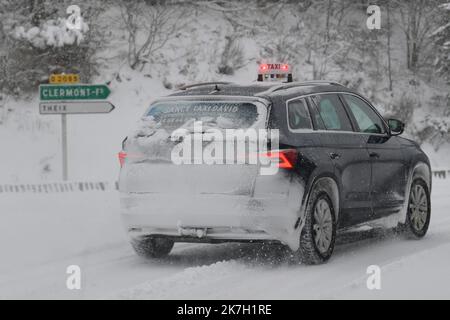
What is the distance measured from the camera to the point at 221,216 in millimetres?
7707

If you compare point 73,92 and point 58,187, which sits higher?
point 73,92

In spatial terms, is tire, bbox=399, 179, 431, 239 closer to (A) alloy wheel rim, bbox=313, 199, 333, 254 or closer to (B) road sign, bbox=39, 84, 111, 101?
(A) alloy wheel rim, bbox=313, 199, 333, 254

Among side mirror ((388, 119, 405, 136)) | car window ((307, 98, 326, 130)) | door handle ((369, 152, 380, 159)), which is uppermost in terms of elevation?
car window ((307, 98, 326, 130))

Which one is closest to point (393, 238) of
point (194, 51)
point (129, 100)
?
point (129, 100)

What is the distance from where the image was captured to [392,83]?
106 ft

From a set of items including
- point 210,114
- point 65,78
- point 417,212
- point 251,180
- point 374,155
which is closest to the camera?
point 251,180

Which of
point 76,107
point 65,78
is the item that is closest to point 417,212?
point 76,107

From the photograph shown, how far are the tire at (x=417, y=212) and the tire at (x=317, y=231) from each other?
72.7 inches

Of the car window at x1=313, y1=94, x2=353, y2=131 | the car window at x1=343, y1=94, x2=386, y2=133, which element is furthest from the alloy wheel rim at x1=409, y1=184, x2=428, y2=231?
the car window at x1=313, y1=94, x2=353, y2=131

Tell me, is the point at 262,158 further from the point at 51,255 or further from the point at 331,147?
the point at 51,255

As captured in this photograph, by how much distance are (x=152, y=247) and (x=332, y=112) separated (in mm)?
2173

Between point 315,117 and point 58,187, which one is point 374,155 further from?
point 58,187

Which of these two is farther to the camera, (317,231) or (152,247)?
(152,247)

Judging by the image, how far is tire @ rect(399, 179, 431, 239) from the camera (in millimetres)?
10008
